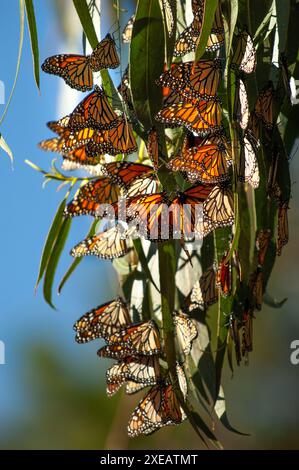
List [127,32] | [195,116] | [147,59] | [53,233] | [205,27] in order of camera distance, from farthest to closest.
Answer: [53,233]
[127,32]
[147,59]
[195,116]
[205,27]

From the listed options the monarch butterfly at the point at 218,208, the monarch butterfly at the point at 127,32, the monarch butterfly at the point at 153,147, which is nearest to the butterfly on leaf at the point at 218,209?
the monarch butterfly at the point at 218,208

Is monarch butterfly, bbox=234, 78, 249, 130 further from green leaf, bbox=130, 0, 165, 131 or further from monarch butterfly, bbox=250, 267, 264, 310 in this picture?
monarch butterfly, bbox=250, 267, 264, 310

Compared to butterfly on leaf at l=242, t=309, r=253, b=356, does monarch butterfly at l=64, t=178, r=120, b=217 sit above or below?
above

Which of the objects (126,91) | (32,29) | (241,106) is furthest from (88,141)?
(241,106)

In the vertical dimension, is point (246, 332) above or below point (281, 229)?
below

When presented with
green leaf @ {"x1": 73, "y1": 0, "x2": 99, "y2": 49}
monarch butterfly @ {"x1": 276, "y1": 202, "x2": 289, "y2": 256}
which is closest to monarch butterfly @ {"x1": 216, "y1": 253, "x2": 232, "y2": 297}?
monarch butterfly @ {"x1": 276, "y1": 202, "x2": 289, "y2": 256}

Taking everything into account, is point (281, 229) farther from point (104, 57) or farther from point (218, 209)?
point (104, 57)

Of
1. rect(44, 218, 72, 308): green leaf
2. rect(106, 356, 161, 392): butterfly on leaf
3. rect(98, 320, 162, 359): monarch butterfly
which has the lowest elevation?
rect(106, 356, 161, 392): butterfly on leaf
